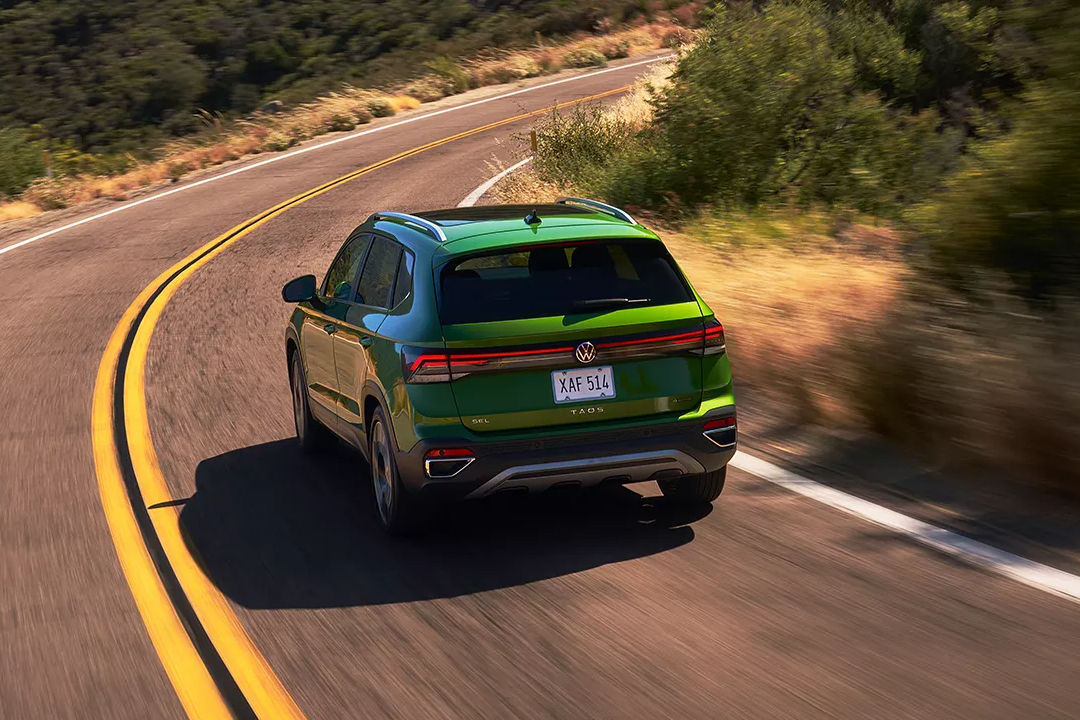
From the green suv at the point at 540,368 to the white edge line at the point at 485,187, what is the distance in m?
12.9

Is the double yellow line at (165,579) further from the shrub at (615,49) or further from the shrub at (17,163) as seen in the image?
the shrub at (615,49)

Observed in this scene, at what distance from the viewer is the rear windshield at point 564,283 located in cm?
613

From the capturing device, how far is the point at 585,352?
6055 mm

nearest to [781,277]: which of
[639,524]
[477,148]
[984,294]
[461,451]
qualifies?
[984,294]

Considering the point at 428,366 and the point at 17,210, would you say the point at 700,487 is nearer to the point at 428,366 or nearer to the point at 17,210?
the point at 428,366

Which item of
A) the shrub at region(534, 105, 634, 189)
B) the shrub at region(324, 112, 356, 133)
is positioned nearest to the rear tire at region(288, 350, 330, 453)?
the shrub at region(534, 105, 634, 189)

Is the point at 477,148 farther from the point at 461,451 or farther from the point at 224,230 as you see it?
the point at 461,451

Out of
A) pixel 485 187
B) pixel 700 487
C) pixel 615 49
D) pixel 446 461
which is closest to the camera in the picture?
pixel 446 461

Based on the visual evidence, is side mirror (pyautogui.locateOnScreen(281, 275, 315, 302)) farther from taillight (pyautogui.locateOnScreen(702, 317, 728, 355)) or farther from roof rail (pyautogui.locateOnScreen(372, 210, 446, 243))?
taillight (pyautogui.locateOnScreen(702, 317, 728, 355))

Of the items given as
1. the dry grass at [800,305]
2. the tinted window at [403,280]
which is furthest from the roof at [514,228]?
the dry grass at [800,305]

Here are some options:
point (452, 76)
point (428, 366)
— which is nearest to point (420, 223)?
point (428, 366)

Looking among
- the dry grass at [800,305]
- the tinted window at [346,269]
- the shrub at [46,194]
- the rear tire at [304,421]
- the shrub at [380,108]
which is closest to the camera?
the tinted window at [346,269]

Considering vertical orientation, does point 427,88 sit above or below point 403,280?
below

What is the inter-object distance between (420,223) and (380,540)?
169 cm
